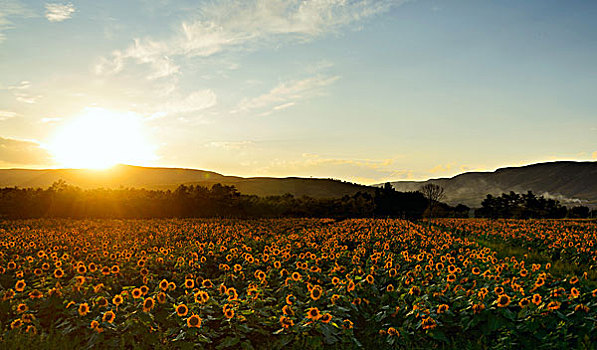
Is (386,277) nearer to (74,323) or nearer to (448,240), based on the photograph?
(74,323)

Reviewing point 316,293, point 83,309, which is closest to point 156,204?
point 83,309

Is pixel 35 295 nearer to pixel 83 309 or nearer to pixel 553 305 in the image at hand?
pixel 83 309

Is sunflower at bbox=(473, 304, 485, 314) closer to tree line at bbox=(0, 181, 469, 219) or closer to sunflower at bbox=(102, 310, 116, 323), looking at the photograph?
sunflower at bbox=(102, 310, 116, 323)

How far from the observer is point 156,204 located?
49.6m

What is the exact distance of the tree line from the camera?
45594 mm

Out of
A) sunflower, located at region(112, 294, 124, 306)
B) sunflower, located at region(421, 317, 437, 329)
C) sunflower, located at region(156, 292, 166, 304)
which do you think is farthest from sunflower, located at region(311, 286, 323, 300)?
sunflower, located at region(112, 294, 124, 306)

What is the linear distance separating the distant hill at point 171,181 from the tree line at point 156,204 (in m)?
77.0

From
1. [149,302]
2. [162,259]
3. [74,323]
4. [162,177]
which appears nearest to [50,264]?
[162,259]

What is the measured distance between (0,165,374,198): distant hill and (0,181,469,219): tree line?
77.0 meters

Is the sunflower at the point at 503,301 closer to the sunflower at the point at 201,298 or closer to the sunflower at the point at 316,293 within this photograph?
the sunflower at the point at 316,293

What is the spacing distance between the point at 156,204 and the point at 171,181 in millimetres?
145748

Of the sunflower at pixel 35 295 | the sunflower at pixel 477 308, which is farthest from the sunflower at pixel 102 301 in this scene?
the sunflower at pixel 477 308

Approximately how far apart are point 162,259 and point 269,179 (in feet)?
Result: 495

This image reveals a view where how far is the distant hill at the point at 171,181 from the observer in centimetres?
14575
